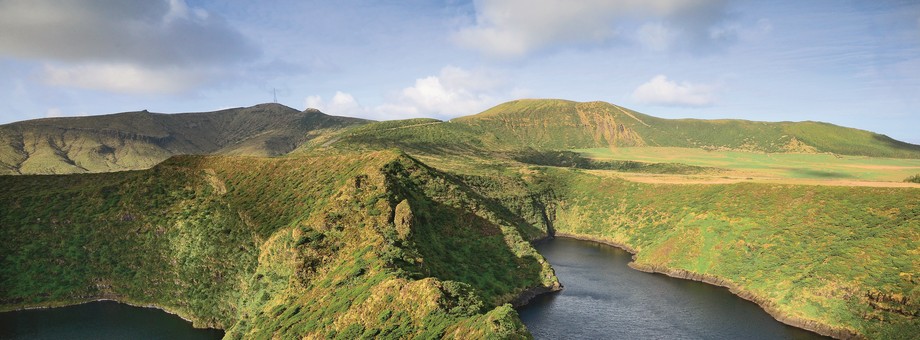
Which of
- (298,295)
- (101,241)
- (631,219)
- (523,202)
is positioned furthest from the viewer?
(523,202)

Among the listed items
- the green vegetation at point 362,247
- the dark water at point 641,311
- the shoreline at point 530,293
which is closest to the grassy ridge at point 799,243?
the green vegetation at point 362,247

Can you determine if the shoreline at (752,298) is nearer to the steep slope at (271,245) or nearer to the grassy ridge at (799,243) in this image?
the grassy ridge at (799,243)

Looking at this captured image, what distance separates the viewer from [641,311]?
101438 millimetres

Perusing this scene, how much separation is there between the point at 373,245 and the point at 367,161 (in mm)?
35911

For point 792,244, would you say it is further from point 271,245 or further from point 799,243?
point 271,245

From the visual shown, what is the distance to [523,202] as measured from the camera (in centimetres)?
18738

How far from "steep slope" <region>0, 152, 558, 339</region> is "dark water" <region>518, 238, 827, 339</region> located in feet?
30.8

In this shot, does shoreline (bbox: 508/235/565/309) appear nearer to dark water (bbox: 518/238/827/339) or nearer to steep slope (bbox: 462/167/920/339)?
dark water (bbox: 518/238/827/339)

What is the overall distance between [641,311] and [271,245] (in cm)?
7674

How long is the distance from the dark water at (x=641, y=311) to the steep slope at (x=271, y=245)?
938 centimetres

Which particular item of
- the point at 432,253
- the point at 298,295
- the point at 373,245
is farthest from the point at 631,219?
the point at 298,295

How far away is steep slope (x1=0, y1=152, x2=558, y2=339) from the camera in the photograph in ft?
247

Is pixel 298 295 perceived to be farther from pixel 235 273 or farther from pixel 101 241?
pixel 101 241

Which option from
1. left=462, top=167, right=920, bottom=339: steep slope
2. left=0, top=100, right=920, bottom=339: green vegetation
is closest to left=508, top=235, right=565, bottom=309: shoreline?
left=0, top=100, right=920, bottom=339: green vegetation
